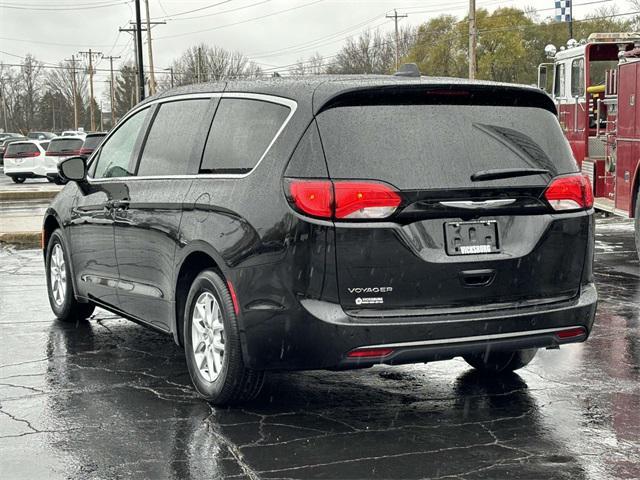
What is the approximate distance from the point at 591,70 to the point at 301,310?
483 inches

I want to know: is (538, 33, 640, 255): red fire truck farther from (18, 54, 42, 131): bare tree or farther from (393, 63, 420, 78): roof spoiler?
(18, 54, 42, 131): bare tree

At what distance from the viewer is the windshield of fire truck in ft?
53.3

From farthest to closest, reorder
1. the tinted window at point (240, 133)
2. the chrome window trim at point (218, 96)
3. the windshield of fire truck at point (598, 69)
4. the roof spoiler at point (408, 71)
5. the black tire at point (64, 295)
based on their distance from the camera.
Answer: the windshield of fire truck at point (598, 69) < the black tire at point (64, 295) < the roof spoiler at point (408, 71) < the tinted window at point (240, 133) < the chrome window trim at point (218, 96)

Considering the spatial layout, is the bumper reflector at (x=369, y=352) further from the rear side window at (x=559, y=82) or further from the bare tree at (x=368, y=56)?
the bare tree at (x=368, y=56)

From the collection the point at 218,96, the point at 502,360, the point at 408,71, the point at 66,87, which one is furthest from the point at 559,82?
the point at 66,87

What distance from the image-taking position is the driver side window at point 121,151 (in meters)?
7.09

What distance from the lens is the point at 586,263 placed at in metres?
5.68

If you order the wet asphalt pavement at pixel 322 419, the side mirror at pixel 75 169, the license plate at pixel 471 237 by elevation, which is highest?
the side mirror at pixel 75 169

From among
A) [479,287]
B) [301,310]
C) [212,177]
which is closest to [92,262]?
[212,177]

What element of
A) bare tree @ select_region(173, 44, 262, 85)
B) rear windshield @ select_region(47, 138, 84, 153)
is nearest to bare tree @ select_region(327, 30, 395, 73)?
bare tree @ select_region(173, 44, 262, 85)

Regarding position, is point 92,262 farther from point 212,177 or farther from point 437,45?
point 437,45

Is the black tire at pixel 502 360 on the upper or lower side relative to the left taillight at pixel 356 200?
lower

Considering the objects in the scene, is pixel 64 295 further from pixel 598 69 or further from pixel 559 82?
pixel 559 82

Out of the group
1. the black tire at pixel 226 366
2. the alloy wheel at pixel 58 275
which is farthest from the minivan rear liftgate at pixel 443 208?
the alloy wheel at pixel 58 275
